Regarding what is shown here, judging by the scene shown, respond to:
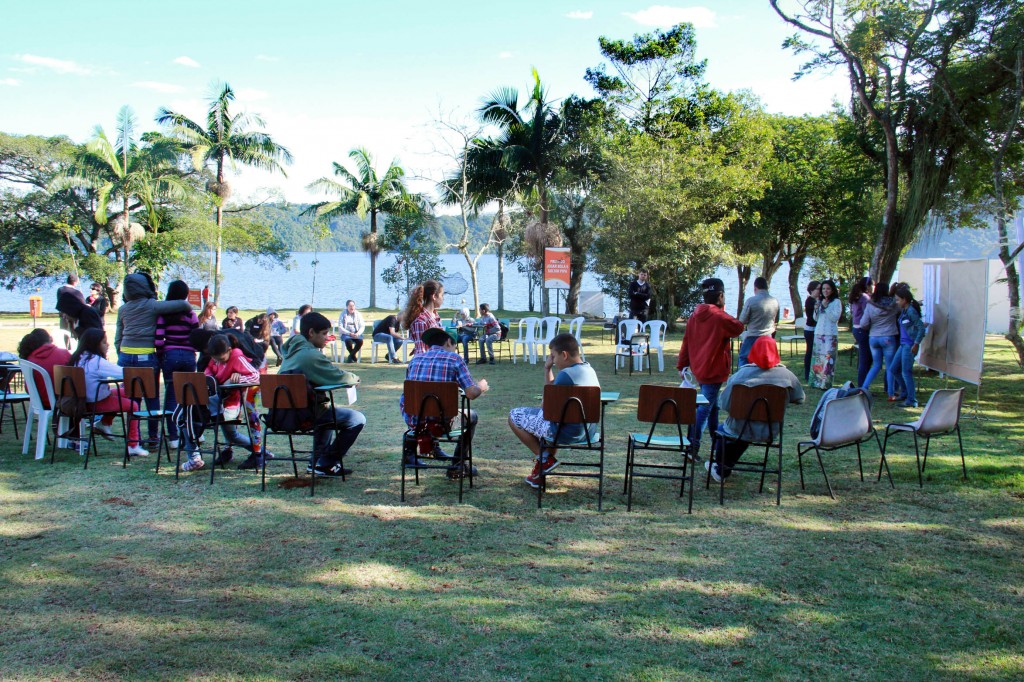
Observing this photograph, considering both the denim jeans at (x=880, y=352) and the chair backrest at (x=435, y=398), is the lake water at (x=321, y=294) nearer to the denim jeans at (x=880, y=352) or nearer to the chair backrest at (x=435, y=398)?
the denim jeans at (x=880, y=352)

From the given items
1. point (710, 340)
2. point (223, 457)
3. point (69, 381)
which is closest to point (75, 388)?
point (69, 381)

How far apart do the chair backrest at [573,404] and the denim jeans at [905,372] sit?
6514 mm

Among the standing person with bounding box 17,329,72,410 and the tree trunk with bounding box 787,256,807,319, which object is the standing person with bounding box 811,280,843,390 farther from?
the tree trunk with bounding box 787,256,807,319

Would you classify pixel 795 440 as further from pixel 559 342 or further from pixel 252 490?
pixel 252 490

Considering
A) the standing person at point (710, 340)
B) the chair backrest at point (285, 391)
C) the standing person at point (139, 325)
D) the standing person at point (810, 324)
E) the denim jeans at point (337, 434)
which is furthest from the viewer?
the standing person at point (810, 324)

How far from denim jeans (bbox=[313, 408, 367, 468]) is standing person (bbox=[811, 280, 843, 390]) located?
293 inches

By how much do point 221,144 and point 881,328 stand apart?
29.7m

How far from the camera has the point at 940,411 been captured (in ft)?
20.4

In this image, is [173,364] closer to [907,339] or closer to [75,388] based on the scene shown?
[75,388]

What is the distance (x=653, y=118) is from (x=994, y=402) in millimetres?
16917

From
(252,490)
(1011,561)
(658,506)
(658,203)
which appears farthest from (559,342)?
(658,203)

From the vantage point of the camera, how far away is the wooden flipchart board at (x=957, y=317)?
9.46 meters

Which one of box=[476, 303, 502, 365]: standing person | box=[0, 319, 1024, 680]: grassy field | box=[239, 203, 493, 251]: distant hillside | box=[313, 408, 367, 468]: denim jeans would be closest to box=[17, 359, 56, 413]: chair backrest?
box=[0, 319, 1024, 680]: grassy field

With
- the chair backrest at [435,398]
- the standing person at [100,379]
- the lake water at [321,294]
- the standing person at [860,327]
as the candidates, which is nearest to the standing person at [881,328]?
the standing person at [860,327]
